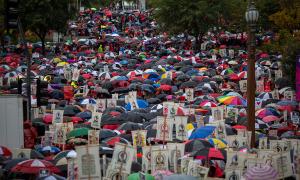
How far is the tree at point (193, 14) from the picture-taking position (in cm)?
5462

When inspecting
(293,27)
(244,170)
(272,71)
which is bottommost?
(244,170)

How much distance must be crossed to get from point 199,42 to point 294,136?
126 feet

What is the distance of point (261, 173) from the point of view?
13.3 m

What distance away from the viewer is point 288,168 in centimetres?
1478

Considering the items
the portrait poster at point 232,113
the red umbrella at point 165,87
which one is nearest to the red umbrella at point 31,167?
the portrait poster at point 232,113

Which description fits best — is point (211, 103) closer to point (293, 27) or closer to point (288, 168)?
point (288, 168)

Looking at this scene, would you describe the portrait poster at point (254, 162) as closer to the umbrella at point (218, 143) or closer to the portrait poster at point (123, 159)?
the portrait poster at point (123, 159)

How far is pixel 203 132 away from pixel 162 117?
128cm

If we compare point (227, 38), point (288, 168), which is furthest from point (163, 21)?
point (288, 168)

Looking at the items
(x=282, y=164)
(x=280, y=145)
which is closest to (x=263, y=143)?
(x=280, y=145)

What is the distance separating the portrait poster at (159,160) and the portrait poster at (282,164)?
2.34 meters

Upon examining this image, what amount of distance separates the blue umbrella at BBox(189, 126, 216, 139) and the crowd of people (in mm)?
31

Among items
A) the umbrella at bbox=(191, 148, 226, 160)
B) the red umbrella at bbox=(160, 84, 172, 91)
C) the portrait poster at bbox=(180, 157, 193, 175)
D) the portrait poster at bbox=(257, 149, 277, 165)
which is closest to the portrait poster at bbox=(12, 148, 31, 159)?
the portrait poster at bbox=(180, 157, 193, 175)

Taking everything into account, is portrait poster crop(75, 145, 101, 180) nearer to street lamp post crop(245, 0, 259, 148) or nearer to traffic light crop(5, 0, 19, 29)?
traffic light crop(5, 0, 19, 29)
